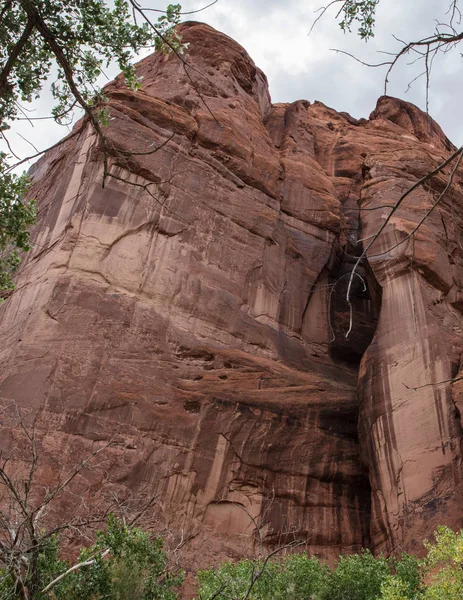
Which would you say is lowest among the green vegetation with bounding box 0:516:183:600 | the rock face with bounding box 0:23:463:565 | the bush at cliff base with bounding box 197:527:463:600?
the green vegetation with bounding box 0:516:183:600

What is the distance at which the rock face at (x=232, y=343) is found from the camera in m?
17.5

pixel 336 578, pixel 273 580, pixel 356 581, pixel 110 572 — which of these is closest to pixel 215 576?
pixel 273 580

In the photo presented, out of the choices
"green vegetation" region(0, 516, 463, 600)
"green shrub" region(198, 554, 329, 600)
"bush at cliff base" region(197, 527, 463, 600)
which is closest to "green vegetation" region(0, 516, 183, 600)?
"green vegetation" region(0, 516, 463, 600)

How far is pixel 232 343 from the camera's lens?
21.2m

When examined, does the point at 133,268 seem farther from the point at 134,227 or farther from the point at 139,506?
the point at 139,506

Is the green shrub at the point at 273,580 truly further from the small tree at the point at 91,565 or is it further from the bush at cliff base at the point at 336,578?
the small tree at the point at 91,565

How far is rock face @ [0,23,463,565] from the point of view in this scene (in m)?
17.5

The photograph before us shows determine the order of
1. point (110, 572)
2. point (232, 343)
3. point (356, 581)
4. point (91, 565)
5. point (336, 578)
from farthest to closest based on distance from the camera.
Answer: point (232, 343)
point (336, 578)
point (356, 581)
point (91, 565)
point (110, 572)

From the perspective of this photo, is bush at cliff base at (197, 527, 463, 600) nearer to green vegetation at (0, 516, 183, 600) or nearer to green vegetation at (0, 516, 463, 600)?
green vegetation at (0, 516, 463, 600)

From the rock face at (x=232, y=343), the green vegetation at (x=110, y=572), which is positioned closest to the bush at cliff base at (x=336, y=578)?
the green vegetation at (x=110, y=572)

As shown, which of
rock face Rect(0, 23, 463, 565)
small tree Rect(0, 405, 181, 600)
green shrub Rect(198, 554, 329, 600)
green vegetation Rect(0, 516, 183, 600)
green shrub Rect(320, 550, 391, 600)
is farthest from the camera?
rock face Rect(0, 23, 463, 565)

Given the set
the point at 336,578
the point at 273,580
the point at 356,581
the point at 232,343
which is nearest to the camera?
the point at 273,580

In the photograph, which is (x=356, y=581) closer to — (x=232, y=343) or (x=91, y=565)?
(x=91, y=565)

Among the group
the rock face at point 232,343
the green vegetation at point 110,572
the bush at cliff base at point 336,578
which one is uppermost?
the rock face at point 232,343
